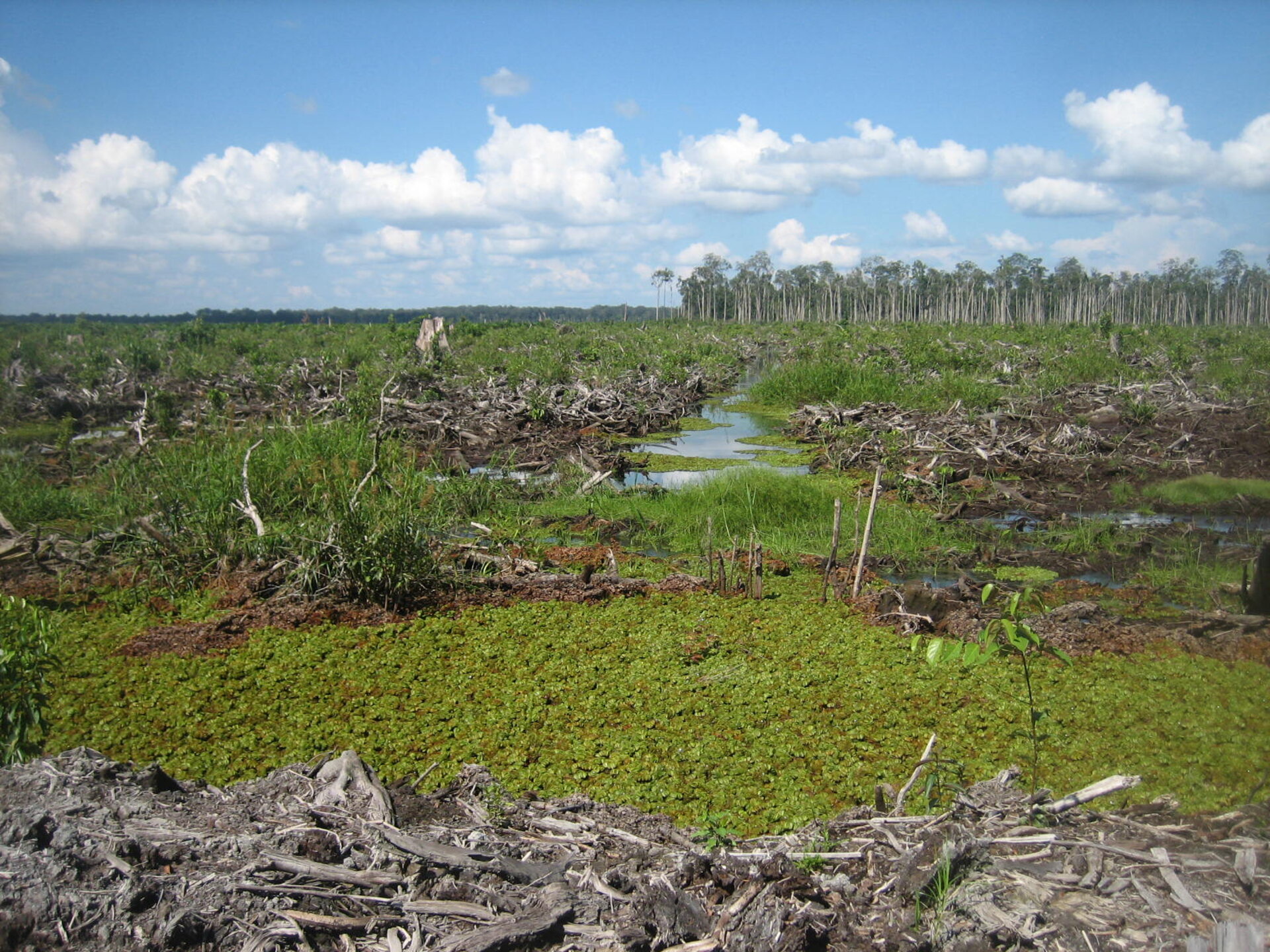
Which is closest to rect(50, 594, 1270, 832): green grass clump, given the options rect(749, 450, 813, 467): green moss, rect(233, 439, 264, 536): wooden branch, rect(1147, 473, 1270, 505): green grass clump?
rect(1147, 473, 1270, 505): green grass clump

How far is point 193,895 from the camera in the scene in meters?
2.46

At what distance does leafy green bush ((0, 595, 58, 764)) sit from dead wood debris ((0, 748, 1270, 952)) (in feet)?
0.91

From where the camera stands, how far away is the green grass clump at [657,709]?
364cm

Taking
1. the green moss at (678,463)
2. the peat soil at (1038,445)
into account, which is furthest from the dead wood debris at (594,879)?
the green moss at (678,463)

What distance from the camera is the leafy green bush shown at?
129 inches

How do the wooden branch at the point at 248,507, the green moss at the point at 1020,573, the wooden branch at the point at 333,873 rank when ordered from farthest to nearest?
the green moss at the point at 1020,573, the wooden branch at the point at 248,507, the wooden branch at the point at 333,873

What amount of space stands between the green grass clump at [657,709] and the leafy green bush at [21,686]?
0.67 metres

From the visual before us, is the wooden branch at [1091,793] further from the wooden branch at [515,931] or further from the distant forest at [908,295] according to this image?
the distant forest at [908,295]

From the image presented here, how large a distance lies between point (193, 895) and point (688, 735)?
7.41 ft

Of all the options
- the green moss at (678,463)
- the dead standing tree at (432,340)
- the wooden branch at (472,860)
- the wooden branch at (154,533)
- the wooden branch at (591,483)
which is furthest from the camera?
the dead standing tree at (432,340)

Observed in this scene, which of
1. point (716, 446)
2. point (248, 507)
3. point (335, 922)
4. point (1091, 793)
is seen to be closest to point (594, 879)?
point (335, 922)

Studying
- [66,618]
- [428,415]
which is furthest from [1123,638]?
[428,415]

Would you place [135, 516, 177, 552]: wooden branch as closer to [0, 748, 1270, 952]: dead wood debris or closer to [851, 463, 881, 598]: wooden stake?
[0, 748, 1270, 952]: dead wood debris

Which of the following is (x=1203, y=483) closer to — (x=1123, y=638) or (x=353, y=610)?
(x=1123, y=638)
